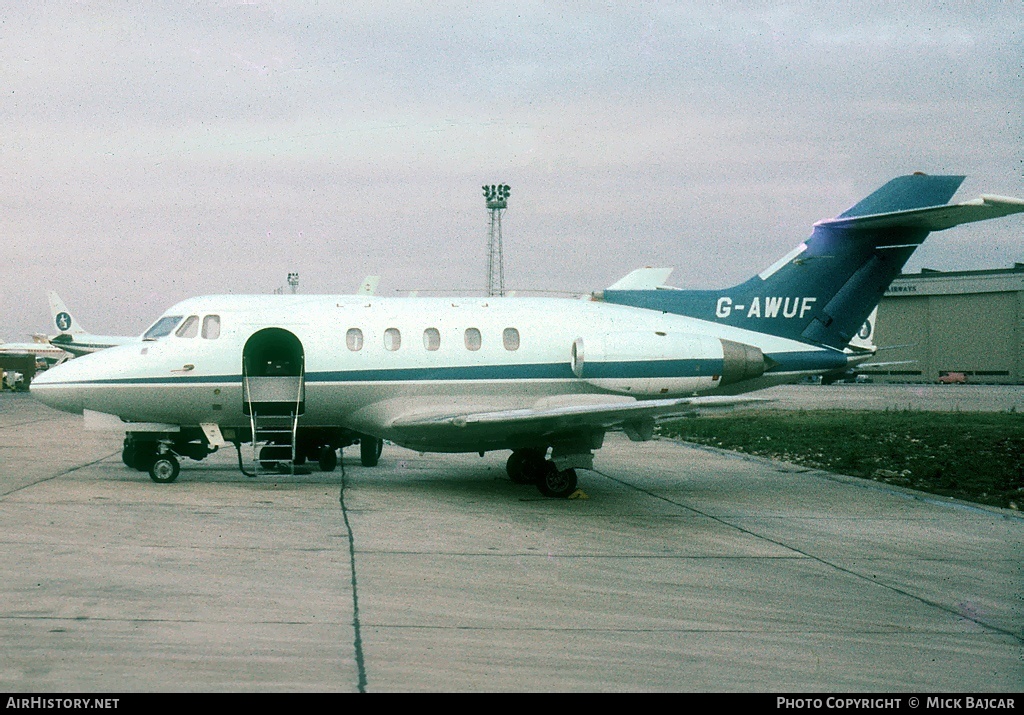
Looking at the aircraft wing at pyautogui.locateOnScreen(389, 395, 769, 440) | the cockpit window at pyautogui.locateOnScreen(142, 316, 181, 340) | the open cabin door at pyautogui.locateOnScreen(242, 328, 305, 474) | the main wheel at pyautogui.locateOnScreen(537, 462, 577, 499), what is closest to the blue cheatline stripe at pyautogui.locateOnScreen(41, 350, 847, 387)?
the open cabin door at pyautogui.locateOnScreen(242, 328, 305, 474)

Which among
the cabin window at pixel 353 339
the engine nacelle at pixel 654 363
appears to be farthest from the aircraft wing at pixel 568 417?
the cabin window at pixel 353 339

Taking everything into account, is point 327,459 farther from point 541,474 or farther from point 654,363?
point 654,363

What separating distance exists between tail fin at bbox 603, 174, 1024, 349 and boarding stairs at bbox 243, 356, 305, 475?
18.7 ft

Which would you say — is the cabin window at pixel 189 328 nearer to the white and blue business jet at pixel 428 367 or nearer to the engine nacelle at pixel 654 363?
the white and blue business jet at pixel 428 367

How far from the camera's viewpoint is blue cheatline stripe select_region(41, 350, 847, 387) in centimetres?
1506

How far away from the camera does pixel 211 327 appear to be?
15414 mm

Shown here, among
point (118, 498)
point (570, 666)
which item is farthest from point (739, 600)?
point (118, 498)

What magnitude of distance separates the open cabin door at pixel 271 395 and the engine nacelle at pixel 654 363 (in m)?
4.40

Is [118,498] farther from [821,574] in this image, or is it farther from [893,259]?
[893,259]

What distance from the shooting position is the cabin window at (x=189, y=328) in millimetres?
15375

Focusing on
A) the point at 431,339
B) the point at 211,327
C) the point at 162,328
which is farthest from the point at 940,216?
the point at 162,328

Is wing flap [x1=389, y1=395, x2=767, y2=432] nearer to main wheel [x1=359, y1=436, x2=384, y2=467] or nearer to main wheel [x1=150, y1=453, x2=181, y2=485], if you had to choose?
main wheel [x1=150, y1=453, x2=181, y2=485]

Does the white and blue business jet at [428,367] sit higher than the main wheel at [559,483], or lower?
higher

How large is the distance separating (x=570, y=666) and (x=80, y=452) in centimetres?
1728
